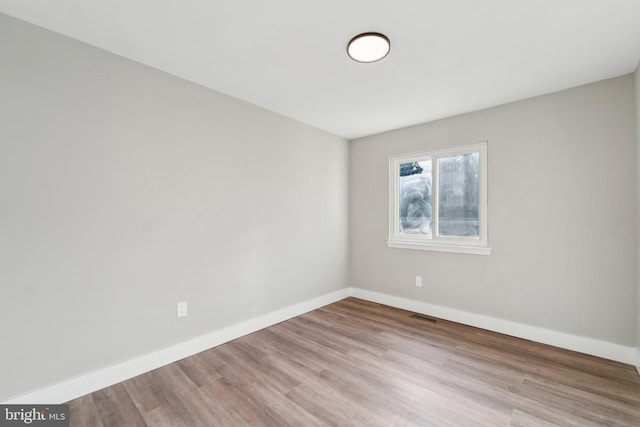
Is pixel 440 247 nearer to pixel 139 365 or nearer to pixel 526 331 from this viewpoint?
pixel 526 331

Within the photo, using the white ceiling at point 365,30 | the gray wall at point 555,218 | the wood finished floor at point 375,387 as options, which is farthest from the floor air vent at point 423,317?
the white ceiling at point 365,30

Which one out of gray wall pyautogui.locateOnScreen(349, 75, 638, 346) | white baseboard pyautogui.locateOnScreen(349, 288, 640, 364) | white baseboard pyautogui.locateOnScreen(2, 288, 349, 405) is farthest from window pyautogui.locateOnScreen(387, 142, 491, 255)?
white baseboard pyautogui.locateOnScreen(2, 288, 349, 405)

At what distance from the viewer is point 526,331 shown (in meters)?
2.75

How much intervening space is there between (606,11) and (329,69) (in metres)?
1.72

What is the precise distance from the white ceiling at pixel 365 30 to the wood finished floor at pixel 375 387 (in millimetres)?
2406

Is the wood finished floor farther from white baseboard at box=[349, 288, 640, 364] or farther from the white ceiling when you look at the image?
the white ceiling

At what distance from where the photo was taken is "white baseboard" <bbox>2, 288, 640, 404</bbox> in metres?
1.83

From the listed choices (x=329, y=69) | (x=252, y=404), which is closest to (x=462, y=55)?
(x=329, y=69)

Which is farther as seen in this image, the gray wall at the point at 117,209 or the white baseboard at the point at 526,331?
the white baseboard at the point at 526,331

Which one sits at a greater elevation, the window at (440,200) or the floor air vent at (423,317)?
the window at (440,200)

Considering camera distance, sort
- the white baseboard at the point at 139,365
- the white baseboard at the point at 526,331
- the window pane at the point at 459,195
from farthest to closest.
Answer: the window pane at the point at 459,195 → the white baseboard at the point at 526,331 → the white baseboard at the point at 139,365

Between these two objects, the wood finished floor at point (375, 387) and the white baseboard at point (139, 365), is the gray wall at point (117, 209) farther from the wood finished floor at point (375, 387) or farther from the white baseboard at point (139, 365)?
the wood finished floor at point (375, 387)

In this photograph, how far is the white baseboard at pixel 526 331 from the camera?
7.65 feet

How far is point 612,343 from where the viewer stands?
2.36 metres
